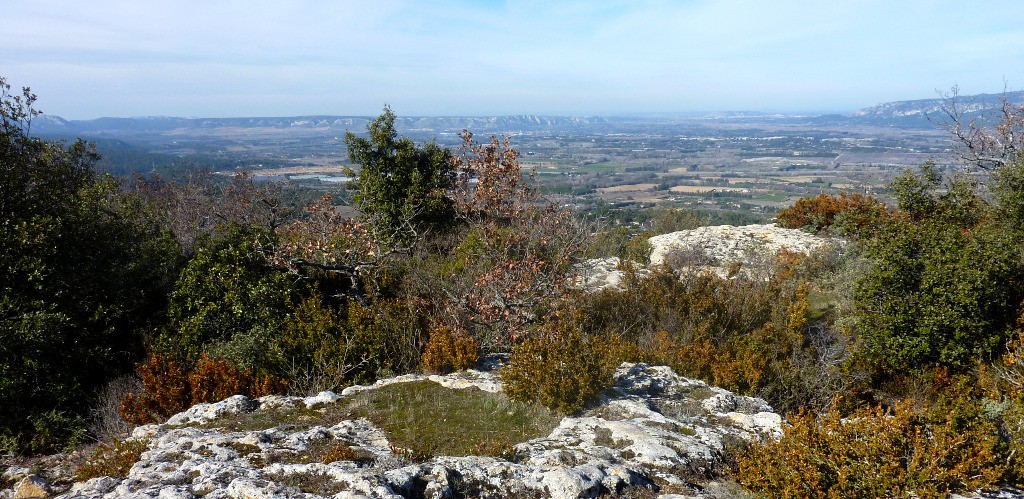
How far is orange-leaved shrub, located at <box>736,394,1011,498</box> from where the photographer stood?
13.2 ft

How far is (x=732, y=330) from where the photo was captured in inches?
451

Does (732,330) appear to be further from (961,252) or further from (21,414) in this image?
(21,414)

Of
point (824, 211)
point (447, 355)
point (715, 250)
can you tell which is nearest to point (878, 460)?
point (447, 355)

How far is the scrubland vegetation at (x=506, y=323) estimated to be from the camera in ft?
21.4

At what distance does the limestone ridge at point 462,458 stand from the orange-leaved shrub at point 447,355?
51.5 inches

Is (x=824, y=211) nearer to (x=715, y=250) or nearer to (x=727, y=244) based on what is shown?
(x=727, y=244)

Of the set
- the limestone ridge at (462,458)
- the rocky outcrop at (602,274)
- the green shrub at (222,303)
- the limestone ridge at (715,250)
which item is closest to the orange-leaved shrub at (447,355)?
the limestone ridge at (462,458)

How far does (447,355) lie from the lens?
7.82 metres

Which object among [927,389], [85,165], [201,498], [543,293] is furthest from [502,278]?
[85,165]

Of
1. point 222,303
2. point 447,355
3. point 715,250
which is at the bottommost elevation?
point 715,250

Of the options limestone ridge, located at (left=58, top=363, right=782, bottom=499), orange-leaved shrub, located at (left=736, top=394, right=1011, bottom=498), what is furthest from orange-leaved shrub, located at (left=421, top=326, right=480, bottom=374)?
orange-leaved shrub, located at (left=736, top=394, right=1011, bottom=498)

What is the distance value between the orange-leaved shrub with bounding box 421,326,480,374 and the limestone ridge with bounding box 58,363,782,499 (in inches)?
51.5

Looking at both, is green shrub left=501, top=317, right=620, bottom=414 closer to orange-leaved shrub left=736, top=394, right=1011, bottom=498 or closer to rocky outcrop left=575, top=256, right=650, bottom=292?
orange-leaved shrub left=736, top=394, right=1011, bottom=498

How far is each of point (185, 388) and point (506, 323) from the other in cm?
508
